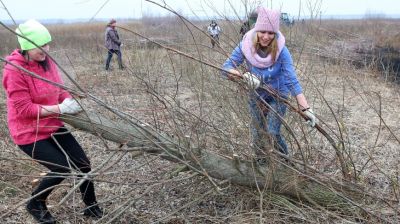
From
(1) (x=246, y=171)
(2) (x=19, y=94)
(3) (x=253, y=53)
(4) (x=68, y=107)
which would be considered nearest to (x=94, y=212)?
(4) (x=68, y=107)

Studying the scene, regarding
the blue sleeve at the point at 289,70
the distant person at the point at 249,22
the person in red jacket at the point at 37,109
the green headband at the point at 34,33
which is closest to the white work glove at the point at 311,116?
the blue sleeve at the point at 289,70

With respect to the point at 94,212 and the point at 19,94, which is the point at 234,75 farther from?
the point at 94,212

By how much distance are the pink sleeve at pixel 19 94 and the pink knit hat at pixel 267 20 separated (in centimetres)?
145

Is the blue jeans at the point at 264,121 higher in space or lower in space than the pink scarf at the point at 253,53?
lower

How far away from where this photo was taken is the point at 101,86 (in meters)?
8.05

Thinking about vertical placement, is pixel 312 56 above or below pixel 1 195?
above

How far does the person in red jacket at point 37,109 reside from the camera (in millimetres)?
2322

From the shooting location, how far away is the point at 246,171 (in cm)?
272

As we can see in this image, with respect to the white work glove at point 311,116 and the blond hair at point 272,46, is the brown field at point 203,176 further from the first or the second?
the blond hair at point 272,46

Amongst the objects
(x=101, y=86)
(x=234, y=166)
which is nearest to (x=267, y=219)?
(x=234, y=166)

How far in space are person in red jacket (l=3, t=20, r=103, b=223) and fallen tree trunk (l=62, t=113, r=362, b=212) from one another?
138 millimetres

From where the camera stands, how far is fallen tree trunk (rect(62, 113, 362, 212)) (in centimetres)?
257

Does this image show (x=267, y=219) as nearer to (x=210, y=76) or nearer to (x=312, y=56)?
(x=210, y=76)

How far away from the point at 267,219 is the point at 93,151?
235 cm
